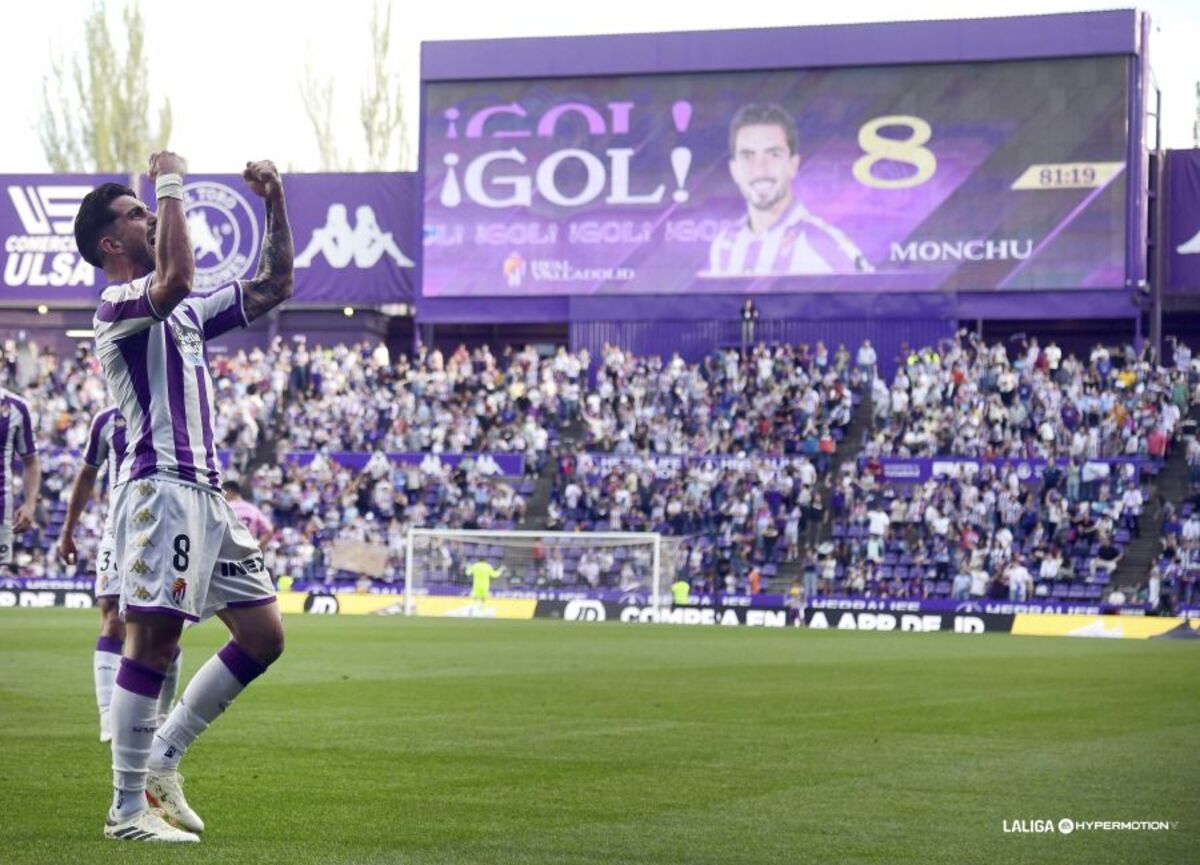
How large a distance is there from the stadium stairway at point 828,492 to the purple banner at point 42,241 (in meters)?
25.1

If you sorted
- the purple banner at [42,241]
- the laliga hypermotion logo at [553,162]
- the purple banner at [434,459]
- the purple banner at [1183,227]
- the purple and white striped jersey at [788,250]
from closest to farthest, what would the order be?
the purple banner at [434,459], the purple banner at [1183,227], the purple and white striped jersey at [788,250], the laliga hypermotion logo at [553,162], the purple banner at [42,241]

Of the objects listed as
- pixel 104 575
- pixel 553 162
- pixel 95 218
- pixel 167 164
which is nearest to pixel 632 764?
pixel 104 575

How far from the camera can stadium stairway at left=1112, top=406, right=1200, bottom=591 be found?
40.6 metres

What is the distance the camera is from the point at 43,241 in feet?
192

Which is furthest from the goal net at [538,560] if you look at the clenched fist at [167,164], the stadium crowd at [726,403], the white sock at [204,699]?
the clenched fist at [167,164]

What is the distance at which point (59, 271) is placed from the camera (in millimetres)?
58469

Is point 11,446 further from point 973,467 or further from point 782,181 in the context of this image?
point 782,181

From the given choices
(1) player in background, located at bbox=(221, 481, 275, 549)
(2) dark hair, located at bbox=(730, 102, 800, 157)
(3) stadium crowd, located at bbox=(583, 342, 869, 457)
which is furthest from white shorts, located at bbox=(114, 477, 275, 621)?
(2) dark hair, located at bbox=(730, 102, 800, 157)

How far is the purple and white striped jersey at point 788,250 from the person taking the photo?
4988cm

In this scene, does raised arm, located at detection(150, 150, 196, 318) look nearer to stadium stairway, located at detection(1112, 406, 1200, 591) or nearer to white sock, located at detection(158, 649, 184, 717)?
white sock, located at detection(158, 649, 184, 717)

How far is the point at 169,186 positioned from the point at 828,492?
37178mm

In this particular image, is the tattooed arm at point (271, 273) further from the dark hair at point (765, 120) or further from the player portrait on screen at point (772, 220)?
the dark hair at point (765, 120)

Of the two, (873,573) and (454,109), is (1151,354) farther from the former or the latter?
(454,109)

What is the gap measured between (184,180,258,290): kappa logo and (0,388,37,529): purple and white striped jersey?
3856 centimetres
